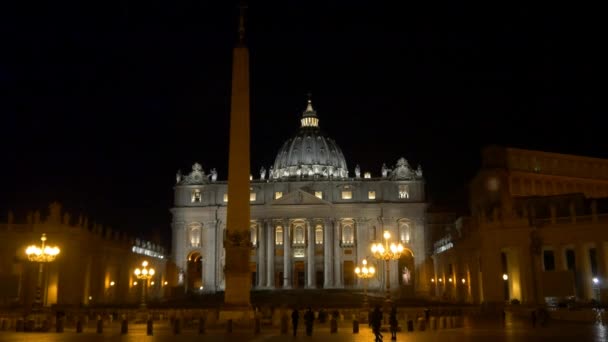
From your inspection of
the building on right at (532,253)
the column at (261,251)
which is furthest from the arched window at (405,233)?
the building on right at (532,253)

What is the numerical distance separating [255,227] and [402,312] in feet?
186

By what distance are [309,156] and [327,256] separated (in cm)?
2827

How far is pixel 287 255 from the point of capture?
9600 cm

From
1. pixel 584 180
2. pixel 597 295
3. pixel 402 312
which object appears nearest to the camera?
pixel 402 312

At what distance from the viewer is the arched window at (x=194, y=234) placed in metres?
99.8

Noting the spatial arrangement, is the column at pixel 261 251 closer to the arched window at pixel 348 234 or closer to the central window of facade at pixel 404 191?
the arched window at pixel 348 234

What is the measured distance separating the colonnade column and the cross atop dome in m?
36.0

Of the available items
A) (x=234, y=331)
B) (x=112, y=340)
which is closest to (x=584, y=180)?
(x=234, y=331)

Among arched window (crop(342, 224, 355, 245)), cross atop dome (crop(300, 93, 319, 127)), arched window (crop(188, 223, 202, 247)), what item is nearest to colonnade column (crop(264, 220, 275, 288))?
arched window (crop(342, 224, 355, 245))

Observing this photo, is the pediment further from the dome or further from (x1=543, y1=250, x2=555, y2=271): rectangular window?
(x1=543, y1=250, x2=555, y2=271): rectangular window

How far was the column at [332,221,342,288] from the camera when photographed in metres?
94.6

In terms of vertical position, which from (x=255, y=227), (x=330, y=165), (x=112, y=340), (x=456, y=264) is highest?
(x=330, y=165)

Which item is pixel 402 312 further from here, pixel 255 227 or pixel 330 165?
pixel 330 165

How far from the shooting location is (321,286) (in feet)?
314
